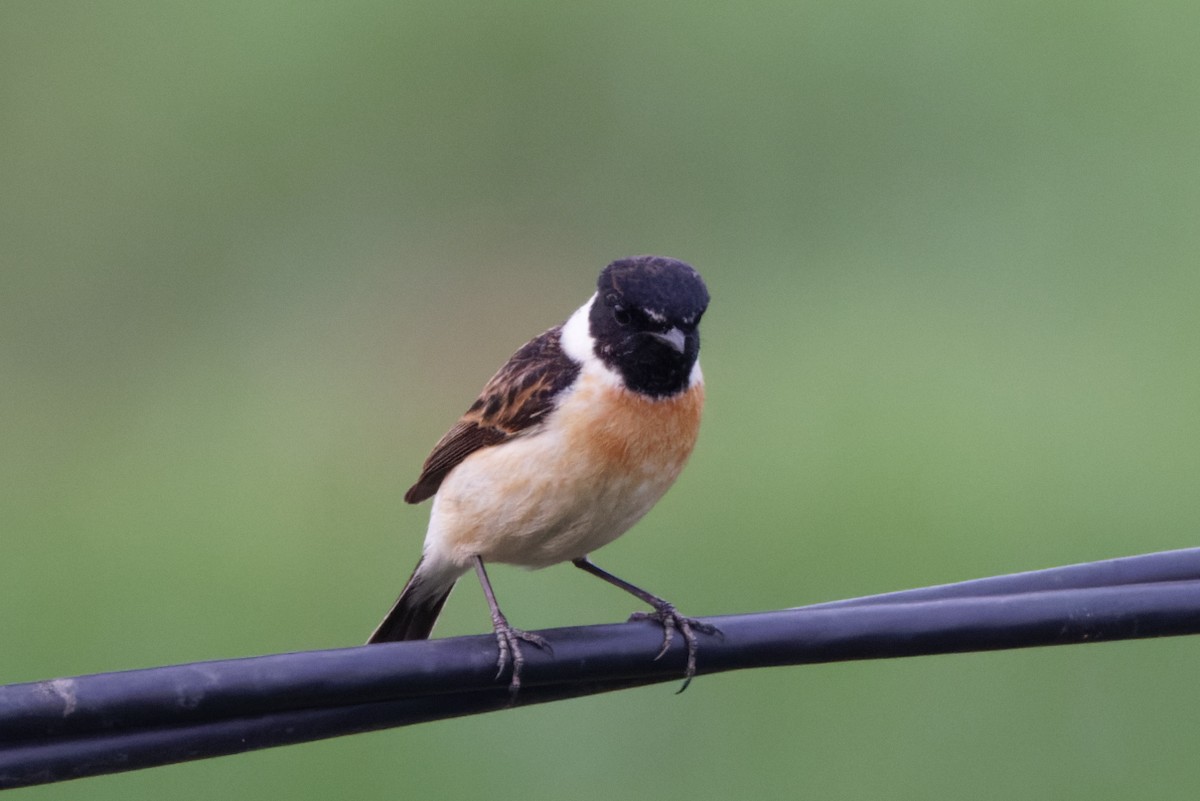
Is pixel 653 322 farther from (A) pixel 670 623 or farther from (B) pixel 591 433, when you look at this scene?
(A) pixel 670 623

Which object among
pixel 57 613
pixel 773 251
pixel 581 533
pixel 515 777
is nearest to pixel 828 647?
pixel 581 533

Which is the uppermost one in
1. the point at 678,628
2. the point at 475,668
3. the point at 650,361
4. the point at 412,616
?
the point at 650,361

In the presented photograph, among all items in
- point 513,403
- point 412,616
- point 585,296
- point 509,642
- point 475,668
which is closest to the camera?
point 475,668

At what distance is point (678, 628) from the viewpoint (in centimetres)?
520

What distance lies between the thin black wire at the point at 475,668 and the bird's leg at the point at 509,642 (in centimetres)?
2

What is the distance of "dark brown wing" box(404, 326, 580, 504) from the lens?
224 inches

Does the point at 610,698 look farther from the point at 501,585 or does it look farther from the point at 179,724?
the point at 179,724

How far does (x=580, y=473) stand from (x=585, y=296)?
7996mm

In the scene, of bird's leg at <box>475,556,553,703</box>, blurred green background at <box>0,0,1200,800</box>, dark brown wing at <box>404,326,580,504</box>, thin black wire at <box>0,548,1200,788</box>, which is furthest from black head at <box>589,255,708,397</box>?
blurred green background at <box>0,0,1200,800</box>

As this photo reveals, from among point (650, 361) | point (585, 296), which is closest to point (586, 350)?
point (650, 361)

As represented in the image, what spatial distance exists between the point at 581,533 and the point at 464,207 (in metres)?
9.83

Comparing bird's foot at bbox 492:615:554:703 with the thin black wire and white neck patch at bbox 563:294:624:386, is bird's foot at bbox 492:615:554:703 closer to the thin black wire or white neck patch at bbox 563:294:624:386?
the thin black wire

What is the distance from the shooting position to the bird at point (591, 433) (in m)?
5.50

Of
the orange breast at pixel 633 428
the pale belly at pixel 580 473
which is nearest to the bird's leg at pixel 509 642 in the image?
the pale belly at pixel 580 473
